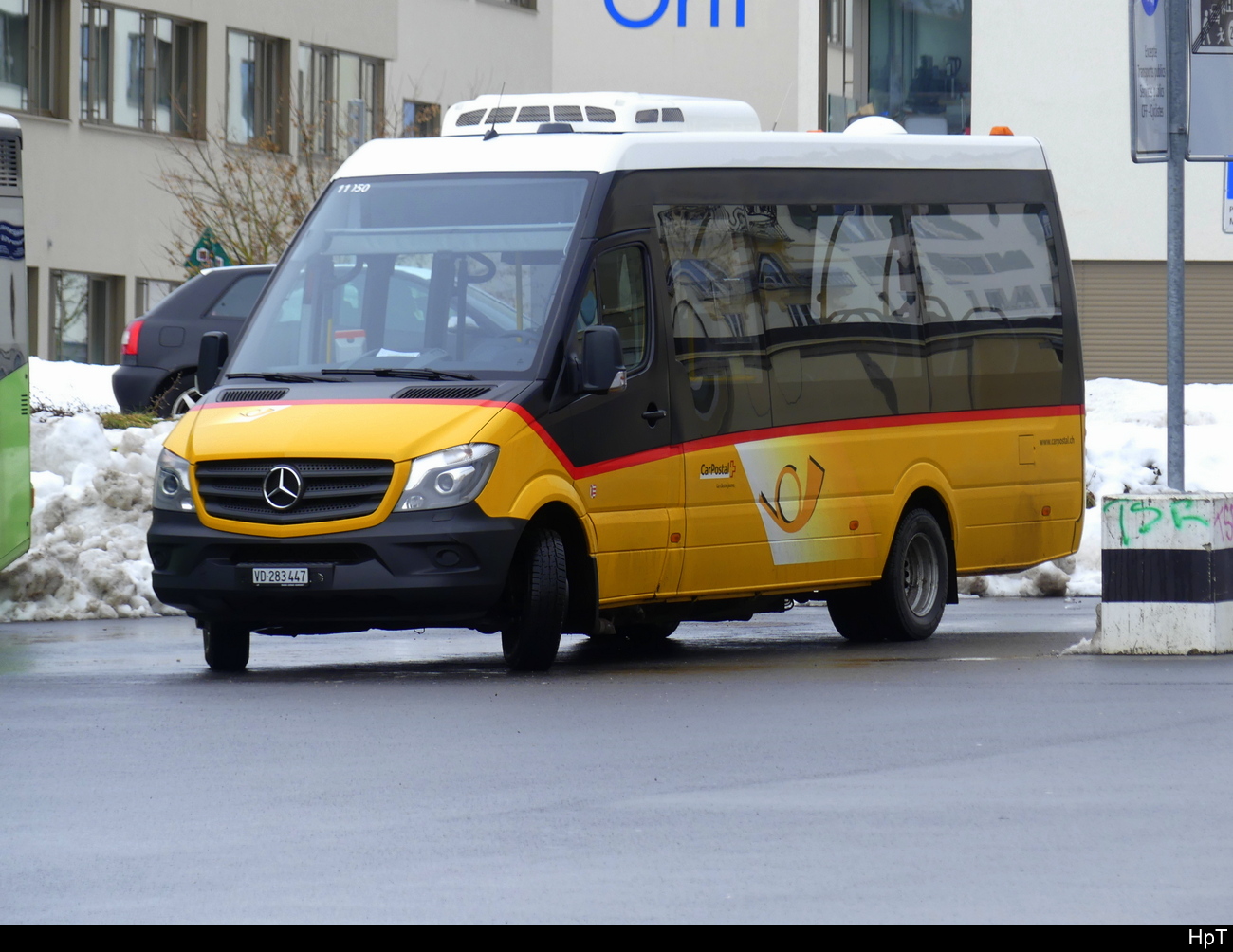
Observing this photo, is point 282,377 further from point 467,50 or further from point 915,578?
point 467,50

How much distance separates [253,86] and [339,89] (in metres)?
3.02

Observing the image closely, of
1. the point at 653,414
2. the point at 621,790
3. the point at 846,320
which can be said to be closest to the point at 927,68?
the point at 846,320

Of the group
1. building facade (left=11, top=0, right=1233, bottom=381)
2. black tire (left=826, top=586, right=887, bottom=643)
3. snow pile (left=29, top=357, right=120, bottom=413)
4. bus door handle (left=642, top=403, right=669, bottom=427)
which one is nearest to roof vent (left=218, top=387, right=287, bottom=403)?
bus door handle (left=642, top=403, right=669, bottom=427)

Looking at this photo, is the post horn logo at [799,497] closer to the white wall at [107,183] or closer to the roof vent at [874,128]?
the roof vent at [874,128]

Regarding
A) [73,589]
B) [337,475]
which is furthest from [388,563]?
[73,589]

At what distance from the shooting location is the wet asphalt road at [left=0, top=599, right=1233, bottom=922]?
675cm

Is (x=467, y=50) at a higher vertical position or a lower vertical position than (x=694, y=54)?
lower

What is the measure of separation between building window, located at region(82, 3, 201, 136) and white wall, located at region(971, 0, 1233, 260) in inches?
565

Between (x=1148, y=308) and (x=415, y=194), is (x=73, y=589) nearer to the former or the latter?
(x=415, y=194)

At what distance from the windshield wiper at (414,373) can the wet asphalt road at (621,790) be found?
1489mm

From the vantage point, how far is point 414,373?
13.2m

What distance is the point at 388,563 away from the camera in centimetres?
1252

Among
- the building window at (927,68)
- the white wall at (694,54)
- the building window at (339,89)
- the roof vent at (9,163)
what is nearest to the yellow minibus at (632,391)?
the roof vent at (9,163)

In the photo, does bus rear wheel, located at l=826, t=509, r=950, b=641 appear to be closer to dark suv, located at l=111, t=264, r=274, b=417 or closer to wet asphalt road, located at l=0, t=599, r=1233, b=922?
wet asphalt road, located at l=0, t=599, r=1233, b=922
